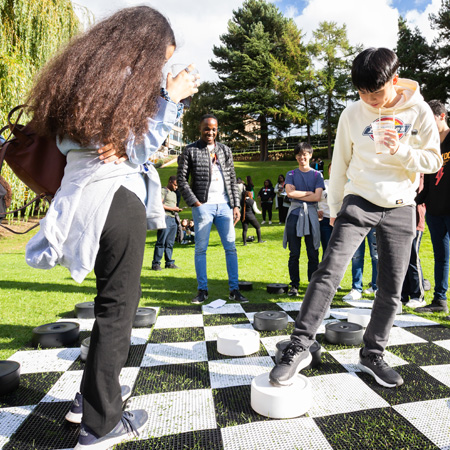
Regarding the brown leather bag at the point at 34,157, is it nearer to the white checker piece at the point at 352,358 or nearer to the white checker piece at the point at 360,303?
the white checker piece at the point at 352,358

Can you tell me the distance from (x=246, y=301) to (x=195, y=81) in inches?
96.3

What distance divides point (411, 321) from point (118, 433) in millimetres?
2364

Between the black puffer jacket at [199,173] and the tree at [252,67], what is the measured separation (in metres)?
29.2

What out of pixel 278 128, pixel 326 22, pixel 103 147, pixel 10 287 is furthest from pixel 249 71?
pixel 103 147

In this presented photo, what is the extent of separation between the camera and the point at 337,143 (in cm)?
203

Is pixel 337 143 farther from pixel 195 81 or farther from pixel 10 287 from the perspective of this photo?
pixel 10 287

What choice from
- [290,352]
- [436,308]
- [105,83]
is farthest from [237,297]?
[105,83]

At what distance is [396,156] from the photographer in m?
1.70

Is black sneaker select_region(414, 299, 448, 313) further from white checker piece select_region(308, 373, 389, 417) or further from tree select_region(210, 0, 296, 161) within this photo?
tree select_region(210, 0, 296, 161)

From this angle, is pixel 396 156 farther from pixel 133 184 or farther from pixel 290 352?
pixel 133 184

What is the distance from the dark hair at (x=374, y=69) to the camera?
167 centimetres

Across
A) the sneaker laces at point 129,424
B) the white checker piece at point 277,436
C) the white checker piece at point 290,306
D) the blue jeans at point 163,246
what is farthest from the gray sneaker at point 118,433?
the blue jeans at point 163,246

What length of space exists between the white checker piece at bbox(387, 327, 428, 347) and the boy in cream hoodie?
0.50 m

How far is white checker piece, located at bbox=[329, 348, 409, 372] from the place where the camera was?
1.97 meters
